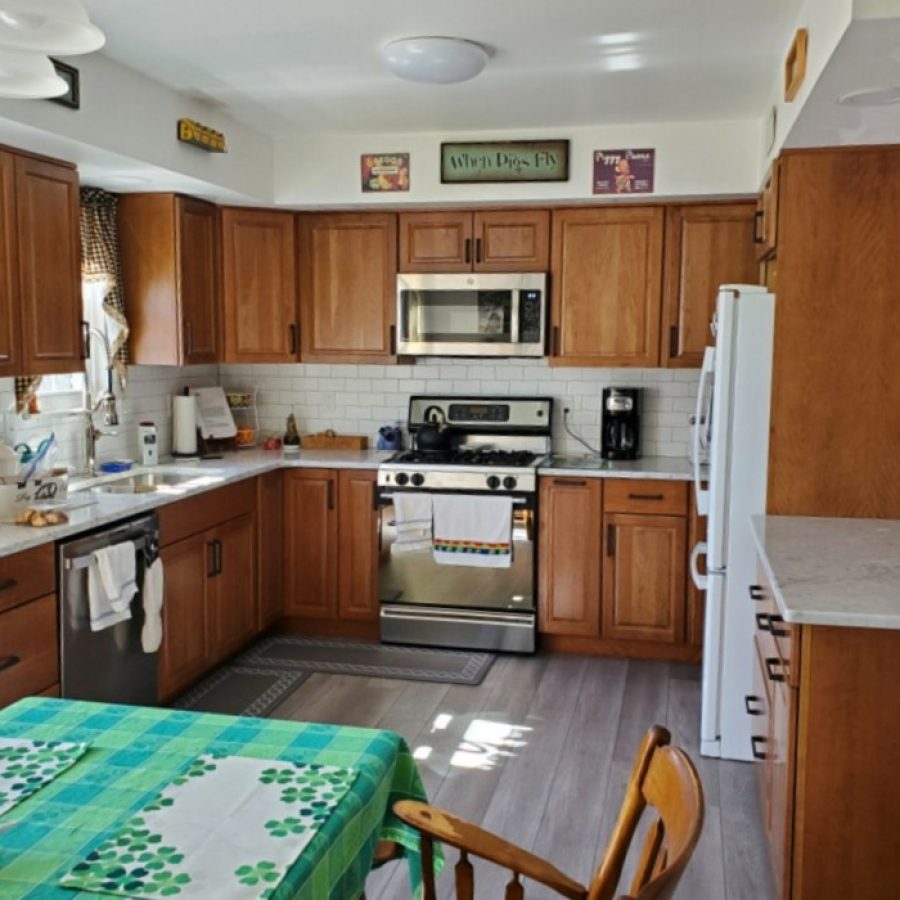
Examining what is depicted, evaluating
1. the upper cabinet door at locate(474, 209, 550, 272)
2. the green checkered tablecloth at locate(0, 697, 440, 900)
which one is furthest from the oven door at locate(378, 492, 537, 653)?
the green checkered tablecloth at locate(0, 697, 440, 900)

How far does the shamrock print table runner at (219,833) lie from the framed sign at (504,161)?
346cm

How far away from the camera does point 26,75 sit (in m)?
1.73

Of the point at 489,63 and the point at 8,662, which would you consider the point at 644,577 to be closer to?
the point at 489,63

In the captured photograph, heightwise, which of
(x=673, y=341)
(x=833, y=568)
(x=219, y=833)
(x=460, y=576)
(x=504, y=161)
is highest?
(x=504, y=161)

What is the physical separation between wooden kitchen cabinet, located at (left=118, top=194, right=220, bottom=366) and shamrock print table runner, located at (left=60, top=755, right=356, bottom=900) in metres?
3.10

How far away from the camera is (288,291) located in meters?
5.02

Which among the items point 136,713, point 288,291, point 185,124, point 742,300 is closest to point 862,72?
point 742,300

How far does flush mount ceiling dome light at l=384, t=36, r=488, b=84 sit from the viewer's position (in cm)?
315

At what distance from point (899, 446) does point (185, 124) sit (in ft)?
9.58

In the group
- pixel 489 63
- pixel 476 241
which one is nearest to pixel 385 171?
pixel 476 241

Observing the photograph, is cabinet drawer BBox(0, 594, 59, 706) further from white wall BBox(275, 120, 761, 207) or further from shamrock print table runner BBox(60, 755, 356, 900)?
white wall BBox(275, 120, 761, 207)

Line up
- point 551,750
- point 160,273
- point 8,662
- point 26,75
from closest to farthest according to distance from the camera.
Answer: point 26,75 → point 8,662 → point 551,750 → point 160,273

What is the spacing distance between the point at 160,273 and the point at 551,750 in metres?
2.67

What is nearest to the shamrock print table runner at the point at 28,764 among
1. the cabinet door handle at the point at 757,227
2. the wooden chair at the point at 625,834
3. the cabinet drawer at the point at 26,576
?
the wooden chair at the point at 625,834
